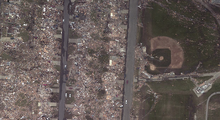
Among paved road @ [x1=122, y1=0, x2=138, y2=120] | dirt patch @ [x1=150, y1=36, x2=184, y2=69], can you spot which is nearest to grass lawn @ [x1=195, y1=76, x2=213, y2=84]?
dirt patch @ [x1=150, y1=36, x2=184, y2=69]

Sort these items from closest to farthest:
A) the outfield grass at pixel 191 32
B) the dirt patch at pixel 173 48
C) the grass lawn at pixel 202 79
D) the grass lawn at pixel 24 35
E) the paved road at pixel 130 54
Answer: the grass lawn at pixel 24 35
the outfield grass at pixel 191 32
the grass lawn at pixel 202 79
the dirt patch at pixel 173 48
the paved road at pixel 130 54

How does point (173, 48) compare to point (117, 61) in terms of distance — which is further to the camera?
point (117, 61)

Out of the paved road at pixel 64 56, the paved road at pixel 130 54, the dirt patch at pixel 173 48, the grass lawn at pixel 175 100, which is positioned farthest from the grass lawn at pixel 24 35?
the grass lawn at pixel 175 100

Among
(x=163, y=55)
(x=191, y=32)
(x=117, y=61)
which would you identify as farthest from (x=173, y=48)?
(x=117, y=61)

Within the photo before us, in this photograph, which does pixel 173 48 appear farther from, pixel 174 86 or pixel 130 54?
pixel 130 54

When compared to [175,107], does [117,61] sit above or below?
above

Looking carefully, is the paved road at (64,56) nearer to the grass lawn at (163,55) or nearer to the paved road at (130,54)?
the paved road at (130,54)

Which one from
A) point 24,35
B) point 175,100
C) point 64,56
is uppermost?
point 24,35
